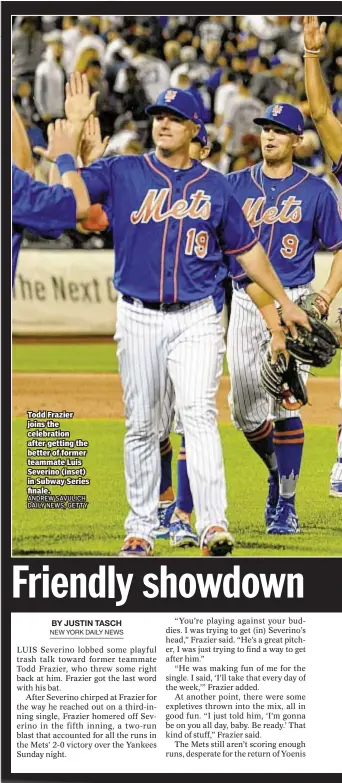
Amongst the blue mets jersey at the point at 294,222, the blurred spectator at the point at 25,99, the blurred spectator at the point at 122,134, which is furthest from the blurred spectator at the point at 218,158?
the blue mets jersey at the point at 294,222

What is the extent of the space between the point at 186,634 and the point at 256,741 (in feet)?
1.65

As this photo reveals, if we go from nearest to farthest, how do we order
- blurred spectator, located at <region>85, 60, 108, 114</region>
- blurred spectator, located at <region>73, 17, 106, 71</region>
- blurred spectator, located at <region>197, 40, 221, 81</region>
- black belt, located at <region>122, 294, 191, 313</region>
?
black belt, located at <region>122, 294, 191, 313</region>
blurred spectator, located at <region>85, 60, 108, 114</region>
blurred spectator, located at <region>73, 17, 106, 71</region>
blurred spectator, located at <region>197, 40, 221, 81</region>

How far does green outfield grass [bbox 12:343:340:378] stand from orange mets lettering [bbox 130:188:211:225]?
5.41 meters

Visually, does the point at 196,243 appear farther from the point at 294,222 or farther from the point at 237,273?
the point at 294,222

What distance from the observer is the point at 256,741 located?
5.21 meters

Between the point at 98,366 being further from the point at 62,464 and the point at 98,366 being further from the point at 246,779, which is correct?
the point at 246,779

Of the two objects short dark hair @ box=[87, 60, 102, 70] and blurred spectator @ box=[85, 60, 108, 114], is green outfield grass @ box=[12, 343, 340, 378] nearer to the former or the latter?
blurred spectator @ box=[85, 60, 108, 114]

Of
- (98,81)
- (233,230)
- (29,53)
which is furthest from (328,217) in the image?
(98,81)

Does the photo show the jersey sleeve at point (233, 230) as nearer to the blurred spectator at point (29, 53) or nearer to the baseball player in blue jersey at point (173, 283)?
the baseball player in blue jersey at point (173, 283)

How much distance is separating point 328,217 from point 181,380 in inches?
54.5

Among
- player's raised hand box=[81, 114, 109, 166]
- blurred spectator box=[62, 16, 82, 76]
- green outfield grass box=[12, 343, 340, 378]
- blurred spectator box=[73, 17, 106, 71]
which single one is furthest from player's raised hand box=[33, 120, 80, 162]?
blurred spectator box=[73, 17, 106, 71]

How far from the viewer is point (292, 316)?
17.9 ft

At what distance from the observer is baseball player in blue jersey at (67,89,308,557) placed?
16.8 feet

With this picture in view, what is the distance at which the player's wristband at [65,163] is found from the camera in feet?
16.5
